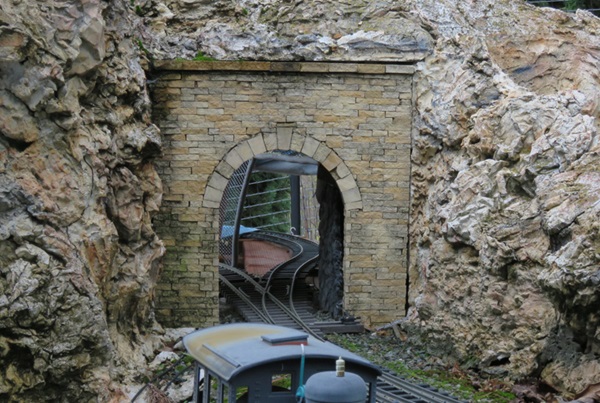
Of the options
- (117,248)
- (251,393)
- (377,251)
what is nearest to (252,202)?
(377,251)

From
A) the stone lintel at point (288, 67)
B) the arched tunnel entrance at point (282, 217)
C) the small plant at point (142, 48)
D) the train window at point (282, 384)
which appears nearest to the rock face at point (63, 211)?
the small plant at point (142, 48)

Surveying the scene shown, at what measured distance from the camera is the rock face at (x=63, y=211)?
12.8m

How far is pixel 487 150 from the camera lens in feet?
52.7

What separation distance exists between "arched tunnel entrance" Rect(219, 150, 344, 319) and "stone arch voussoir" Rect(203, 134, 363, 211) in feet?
5.33

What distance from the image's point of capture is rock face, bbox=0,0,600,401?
1287cm

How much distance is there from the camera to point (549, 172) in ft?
46.3

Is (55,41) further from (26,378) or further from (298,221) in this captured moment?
(298,221)

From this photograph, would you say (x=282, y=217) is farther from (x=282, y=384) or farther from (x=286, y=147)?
(x=282, y=384)

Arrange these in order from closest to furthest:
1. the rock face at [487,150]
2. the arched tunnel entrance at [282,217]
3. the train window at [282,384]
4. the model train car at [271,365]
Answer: the model train car at [271,365], the train window at [282,384], the rock face at [487,150], the arched tunnel entrance at [282,217]

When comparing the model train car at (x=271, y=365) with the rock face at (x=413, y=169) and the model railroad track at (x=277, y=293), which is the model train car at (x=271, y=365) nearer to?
the rock face at (x=413, y=169)

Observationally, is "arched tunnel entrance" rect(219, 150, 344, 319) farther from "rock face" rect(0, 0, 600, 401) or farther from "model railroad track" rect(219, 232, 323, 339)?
"rock face" rect(0, 0, 600, 401)

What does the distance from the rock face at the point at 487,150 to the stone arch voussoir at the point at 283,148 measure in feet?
3.94

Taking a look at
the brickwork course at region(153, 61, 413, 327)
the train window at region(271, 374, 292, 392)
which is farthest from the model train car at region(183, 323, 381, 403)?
the brickwork course at region(153, 61, 413, 327)

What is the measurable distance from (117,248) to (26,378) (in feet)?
9.13
